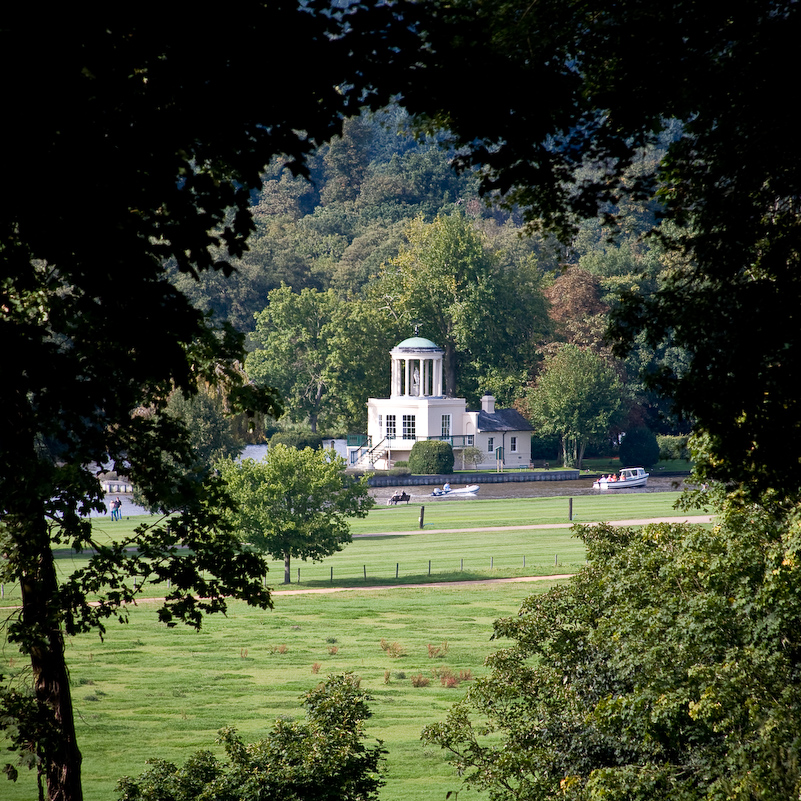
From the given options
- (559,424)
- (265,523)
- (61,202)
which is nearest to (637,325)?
(61,202)

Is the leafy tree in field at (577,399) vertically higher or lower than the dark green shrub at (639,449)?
higher

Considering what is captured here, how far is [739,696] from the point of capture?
30.8 ft

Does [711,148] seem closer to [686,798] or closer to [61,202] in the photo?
[61,202]

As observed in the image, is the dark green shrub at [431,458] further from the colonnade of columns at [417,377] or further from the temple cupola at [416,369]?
the colonnade of columns at [417,377]

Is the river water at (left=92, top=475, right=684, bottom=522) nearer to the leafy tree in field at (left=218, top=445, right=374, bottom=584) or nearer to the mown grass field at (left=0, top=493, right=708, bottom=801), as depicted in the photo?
the mown grass field at (left=0, top=493, right=708, bottom=801)

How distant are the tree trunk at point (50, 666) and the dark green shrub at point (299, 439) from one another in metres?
60.4

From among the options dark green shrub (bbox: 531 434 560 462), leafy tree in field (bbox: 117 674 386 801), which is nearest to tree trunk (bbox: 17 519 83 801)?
leafy tree in field (bbox: 117 674 386 801)

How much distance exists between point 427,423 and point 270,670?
46.0 meters

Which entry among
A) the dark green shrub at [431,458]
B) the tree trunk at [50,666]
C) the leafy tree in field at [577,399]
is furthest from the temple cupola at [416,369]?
the tree trunk at [50,666]

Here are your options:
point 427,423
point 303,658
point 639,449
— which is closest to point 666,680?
point 303,658

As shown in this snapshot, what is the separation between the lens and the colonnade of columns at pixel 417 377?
233 ft

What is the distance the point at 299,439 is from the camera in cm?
7131

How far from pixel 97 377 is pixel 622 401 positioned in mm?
66741

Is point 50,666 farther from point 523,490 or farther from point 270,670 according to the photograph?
point 523,490
